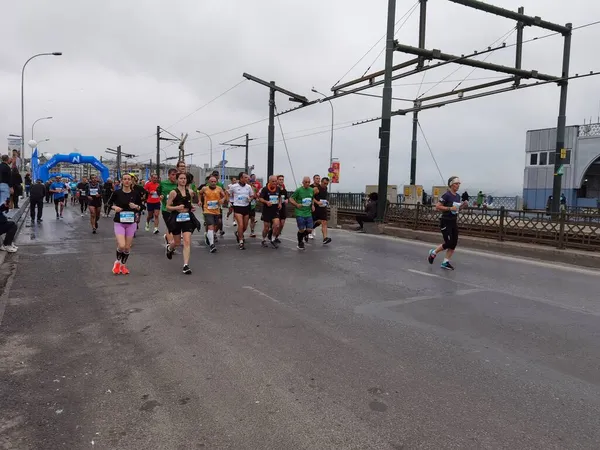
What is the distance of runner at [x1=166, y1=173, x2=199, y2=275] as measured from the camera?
27.0 feet

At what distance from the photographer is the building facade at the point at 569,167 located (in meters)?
35.3

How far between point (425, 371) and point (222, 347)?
1.91 metres

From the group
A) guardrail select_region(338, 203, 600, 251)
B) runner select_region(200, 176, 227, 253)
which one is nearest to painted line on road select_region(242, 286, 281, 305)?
runner select_region(200, 176, 227, 253)

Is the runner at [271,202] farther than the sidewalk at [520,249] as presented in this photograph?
Yes

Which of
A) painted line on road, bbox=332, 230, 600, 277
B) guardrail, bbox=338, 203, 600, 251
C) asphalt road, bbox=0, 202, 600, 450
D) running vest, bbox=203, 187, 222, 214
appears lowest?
asphalt road, bbox=0, 202, 600, 450

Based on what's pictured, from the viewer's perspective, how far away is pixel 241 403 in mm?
3430

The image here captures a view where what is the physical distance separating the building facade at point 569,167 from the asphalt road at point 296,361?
32387mm

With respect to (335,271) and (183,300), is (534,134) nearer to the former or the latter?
(335,271)

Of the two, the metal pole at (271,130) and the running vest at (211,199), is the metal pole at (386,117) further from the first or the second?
the metal pole at (271,130)

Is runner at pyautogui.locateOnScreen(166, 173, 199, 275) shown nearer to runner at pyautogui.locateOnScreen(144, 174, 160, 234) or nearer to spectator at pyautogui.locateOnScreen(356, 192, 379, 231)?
runner at pyautogui.locateOnScreen(144, 174, 160, 234)

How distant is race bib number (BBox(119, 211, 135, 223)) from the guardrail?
8.86 meters

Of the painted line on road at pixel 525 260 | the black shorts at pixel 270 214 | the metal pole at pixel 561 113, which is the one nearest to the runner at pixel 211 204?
the black shorts at pixel 270 214

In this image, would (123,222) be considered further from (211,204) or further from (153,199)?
(153,199)

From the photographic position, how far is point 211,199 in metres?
10.8
